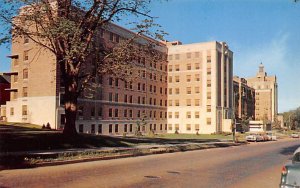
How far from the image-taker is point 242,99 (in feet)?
447

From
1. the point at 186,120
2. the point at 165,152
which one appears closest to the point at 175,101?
the point at 186,120

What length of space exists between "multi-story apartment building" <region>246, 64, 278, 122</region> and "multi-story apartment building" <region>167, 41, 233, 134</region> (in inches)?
3468

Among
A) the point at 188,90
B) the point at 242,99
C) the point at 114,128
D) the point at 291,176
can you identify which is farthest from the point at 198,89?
the point at 291,176

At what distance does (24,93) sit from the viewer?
57312mm

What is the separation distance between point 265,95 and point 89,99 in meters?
136

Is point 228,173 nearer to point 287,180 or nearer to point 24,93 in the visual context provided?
point 287,180

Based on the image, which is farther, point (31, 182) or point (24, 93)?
point (24, 93)

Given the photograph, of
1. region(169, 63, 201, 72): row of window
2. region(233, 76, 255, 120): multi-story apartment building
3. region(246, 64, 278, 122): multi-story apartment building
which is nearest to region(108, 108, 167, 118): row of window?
region(169, 63, 201, 72): row of window

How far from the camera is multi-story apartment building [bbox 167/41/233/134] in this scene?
8862cm

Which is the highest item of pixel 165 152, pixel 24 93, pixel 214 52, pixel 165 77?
pixel 214 52

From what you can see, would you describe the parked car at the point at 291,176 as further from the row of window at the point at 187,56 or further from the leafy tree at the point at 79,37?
the row of window at the point at 187,56

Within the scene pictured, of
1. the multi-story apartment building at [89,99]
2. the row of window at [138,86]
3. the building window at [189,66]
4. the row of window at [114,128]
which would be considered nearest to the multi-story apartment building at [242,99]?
the building window at [189,66]

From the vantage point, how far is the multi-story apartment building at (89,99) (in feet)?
178

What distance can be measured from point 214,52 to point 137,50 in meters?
64.3
